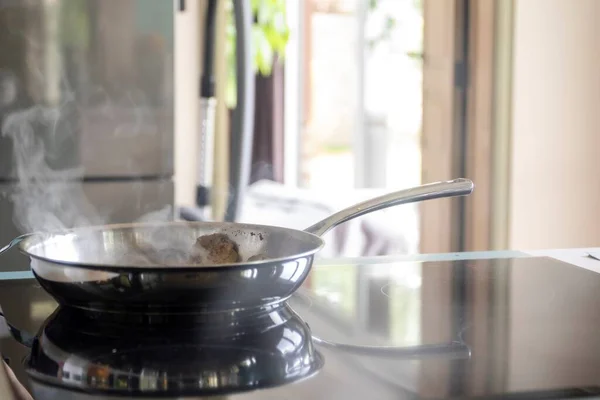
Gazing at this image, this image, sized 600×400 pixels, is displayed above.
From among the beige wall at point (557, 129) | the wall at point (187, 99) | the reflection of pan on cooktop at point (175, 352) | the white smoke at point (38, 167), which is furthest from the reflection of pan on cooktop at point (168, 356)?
the wall at point (187, 99)

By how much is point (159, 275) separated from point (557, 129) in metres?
1.91

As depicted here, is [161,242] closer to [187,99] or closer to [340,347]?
[340,347]

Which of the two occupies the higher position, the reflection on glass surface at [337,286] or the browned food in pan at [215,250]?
the browned food in pan at [215,250]

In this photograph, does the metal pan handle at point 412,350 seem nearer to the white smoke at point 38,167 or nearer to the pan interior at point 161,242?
the pan interior at point 161,242

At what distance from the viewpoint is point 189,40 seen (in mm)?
3467

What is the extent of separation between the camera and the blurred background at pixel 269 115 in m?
1.54

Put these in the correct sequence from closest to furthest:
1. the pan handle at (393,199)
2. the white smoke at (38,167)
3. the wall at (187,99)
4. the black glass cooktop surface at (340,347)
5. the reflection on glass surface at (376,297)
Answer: the black glass cooktop surface at (340,347) → the reflection on glass surface at (376,297) → the pan handle at (393,199) → the white smoke at (38,167) → the wall at (187,99)

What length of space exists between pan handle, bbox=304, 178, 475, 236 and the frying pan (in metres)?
0.03

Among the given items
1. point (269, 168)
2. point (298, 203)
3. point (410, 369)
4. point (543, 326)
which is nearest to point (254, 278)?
point (410, 369)

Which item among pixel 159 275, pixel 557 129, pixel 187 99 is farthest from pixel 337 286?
pixel 187 99

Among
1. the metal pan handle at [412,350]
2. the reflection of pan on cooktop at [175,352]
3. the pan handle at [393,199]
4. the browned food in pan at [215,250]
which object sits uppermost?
the pan handle at [393,199]

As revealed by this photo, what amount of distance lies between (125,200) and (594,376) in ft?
4.18

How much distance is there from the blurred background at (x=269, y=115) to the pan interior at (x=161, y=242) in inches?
27.9

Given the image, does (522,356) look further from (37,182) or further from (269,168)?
(269,168)
